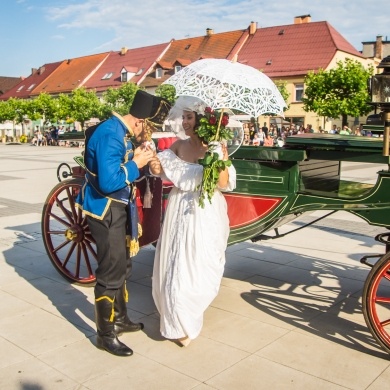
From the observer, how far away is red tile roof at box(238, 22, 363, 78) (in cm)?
3378

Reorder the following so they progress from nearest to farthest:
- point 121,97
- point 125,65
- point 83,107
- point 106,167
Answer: point 106,167
point 121,97
point 83,107
point 125,65

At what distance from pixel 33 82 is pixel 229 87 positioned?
56942 mm

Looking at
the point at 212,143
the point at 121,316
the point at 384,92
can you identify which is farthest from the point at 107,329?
the point at 384,92

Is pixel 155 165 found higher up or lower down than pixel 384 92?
lower down

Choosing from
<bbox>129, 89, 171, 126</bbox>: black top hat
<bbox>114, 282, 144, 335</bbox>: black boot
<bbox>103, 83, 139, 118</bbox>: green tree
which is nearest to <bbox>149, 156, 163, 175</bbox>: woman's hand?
<bbox>129, 89, 171, 126</bbox>: black top hat

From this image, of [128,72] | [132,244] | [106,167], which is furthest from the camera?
[128,72]

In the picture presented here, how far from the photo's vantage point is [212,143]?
2984mm

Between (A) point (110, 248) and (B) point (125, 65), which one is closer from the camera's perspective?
(A) point (110, 248)

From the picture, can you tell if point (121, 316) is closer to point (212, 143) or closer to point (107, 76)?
point (212, 143)

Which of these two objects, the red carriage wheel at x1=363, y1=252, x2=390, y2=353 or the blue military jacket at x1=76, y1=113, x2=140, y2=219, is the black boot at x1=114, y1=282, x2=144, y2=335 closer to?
the blue military jacket at x1=76, y1=113, x2=140, y2=219

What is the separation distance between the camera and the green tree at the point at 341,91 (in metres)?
26.4

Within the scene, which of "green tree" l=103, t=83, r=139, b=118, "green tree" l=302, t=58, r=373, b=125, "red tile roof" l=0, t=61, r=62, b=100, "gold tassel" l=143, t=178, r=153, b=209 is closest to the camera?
"gold tassel" l=143, t=178, r=153, b=209

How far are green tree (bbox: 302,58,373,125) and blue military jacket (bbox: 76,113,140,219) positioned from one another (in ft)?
82.9

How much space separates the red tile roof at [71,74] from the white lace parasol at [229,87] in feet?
151
